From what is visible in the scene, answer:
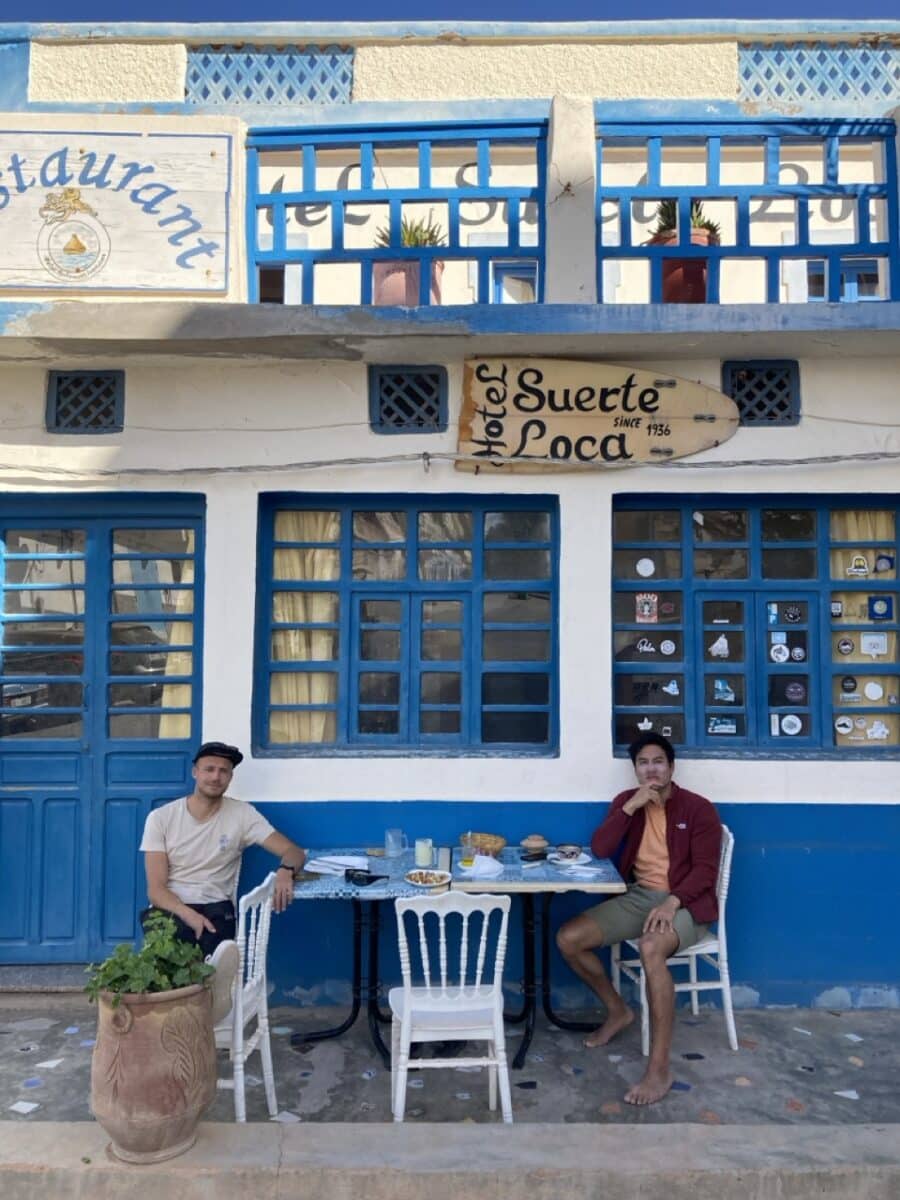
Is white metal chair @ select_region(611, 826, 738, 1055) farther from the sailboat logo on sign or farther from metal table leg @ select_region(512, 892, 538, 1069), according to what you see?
the sailboat logo on sign

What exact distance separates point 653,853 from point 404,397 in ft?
9.20

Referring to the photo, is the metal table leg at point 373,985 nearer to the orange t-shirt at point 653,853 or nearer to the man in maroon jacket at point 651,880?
the man in maroon jacket at point 651,880

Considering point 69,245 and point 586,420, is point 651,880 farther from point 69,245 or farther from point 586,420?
point 69,245

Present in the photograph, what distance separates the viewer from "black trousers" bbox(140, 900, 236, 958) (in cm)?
421

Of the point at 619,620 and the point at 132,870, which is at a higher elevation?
the point at 619,620

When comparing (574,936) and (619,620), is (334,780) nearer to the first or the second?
(574,936)

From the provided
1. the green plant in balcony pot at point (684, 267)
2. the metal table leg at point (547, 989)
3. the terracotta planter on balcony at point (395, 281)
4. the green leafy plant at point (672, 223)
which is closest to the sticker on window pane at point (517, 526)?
the terracotta planter on balcony at point (395, 281)

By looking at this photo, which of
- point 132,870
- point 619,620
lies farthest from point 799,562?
point 132,870

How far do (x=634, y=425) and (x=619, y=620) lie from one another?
3.62ft

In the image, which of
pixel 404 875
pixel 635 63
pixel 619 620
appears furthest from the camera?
pixel 635 63

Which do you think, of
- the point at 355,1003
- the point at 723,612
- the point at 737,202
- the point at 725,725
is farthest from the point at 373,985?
the point at 737,202

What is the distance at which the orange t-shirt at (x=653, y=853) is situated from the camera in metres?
4.55

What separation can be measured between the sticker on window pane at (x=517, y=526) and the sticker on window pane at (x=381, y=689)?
980 mm

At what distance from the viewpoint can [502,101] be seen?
5.36 m
